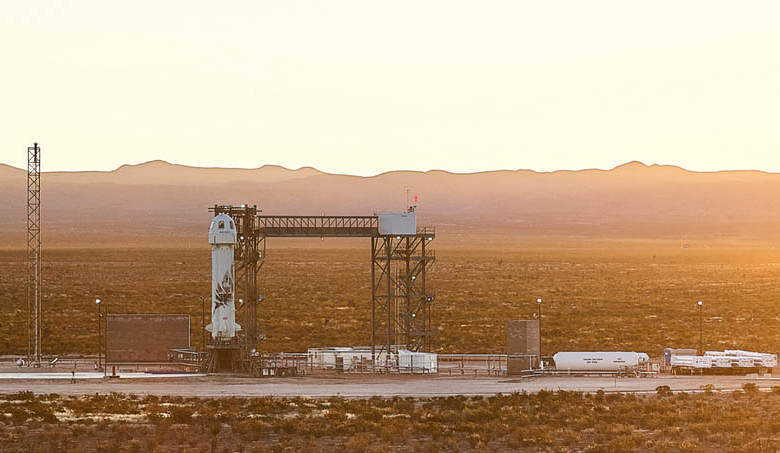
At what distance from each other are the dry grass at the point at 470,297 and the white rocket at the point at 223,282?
1419 cm

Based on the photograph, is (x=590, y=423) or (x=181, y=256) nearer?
(x=590, y=423)

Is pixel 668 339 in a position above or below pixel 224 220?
below

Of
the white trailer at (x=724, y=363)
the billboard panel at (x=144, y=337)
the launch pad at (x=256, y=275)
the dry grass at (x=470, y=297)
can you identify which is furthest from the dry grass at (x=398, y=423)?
the dry grass at (x=470, y=297)

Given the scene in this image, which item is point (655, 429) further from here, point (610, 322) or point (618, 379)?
point (610, 322)

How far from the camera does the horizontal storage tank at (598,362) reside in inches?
2046

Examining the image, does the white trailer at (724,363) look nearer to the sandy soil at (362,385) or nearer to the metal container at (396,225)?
the sandy soil at (362,385)

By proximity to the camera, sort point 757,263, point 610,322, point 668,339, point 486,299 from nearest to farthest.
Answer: point 668,339 < point 610,322 < point 486,299 < point 757,263

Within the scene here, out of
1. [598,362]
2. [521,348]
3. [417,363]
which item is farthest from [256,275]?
[598,362]

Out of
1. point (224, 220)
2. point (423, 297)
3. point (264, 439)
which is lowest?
point (264, 439)

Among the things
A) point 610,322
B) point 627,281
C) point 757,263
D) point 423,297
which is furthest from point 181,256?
point 423,297

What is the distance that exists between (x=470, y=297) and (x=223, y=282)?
2168 inches

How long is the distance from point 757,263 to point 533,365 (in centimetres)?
12973

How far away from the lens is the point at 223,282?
5225 centimetres

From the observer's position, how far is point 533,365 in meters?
52.1
